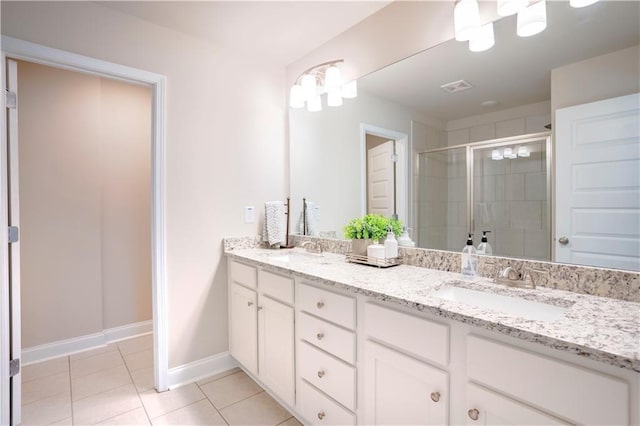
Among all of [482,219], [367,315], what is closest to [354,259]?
[367,315]

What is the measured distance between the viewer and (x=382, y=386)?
3.89 ft

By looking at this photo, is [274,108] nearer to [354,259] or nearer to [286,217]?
[286,217]

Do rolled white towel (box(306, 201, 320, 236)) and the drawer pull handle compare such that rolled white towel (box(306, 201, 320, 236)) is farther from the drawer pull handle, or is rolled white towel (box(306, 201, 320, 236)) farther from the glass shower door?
the drawer pull handle

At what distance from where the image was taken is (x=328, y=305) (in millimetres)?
1413

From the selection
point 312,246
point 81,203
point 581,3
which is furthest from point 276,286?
point 81,203

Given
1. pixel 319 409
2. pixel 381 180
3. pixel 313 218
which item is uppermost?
pixel 381 180

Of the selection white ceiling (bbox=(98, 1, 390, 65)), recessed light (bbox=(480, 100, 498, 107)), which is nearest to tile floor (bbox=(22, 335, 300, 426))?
recessed light (bbox=(480, 100, 498, 107))

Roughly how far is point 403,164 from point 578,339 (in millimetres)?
1238

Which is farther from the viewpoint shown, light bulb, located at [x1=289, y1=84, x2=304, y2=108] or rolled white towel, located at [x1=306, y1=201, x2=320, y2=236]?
rolled white towel, located at [x1=306, y1=201, x2=320, y2=236]

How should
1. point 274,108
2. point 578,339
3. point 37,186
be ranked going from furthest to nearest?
point 274,108 < point 37,186 < point 578,339

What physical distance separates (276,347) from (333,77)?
175cm

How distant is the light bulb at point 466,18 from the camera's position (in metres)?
1.42

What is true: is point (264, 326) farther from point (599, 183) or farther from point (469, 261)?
point (599, 183)

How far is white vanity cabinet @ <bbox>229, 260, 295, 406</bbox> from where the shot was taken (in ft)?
5.46
